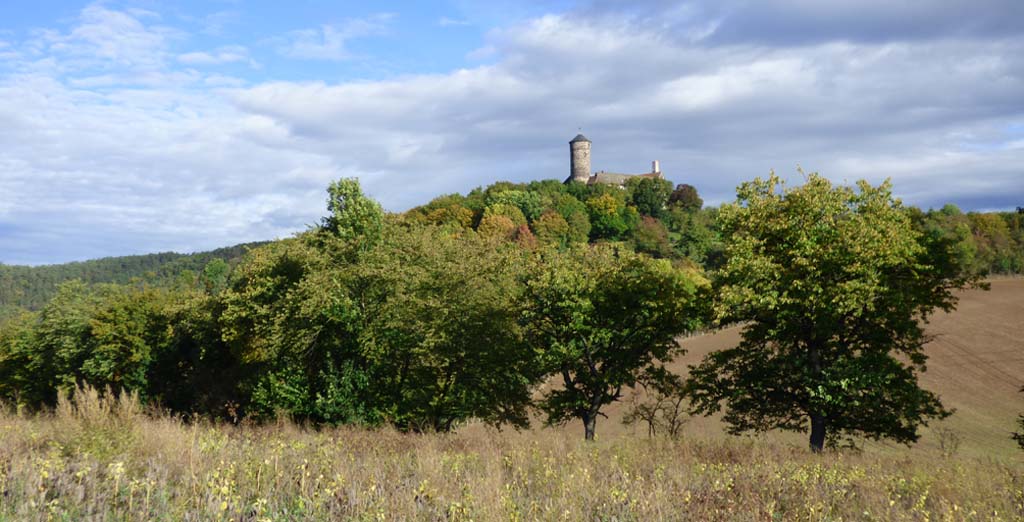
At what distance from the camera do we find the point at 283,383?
31.5 m

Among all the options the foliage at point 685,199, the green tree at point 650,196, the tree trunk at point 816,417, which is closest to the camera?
the tree trunk at point 816,417

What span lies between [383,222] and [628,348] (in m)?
16.2

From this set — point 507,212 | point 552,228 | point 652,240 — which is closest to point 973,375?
point 652,240

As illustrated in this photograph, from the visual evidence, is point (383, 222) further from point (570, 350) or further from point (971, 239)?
point (971, 239)

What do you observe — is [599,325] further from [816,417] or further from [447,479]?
[447,479]

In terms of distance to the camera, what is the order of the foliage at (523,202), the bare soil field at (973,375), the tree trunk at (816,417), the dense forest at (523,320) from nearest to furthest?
the dense forest at (523,320), the tree trunk at (816,417), the bare soil field at (973,375), the foliage at (523,202)

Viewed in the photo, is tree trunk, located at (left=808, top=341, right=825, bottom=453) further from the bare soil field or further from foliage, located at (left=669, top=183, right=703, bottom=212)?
foliage, located at (left=669, top=183, right=703, bottom=212)

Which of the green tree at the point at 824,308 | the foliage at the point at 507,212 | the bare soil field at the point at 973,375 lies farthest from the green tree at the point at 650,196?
the green tree at the point at 824,308

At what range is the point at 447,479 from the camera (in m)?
9.20

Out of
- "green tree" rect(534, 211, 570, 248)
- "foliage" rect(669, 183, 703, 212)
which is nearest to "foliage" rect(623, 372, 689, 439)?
"green tree" rect(534, 211, 570, 248)

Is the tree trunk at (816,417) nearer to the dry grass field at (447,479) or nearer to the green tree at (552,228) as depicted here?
the dry grass field at (447,479)

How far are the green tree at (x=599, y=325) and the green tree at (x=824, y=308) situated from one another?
13.4ft

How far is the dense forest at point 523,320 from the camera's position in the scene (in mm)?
24469

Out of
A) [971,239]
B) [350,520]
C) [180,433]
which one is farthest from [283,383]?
[971,239]
